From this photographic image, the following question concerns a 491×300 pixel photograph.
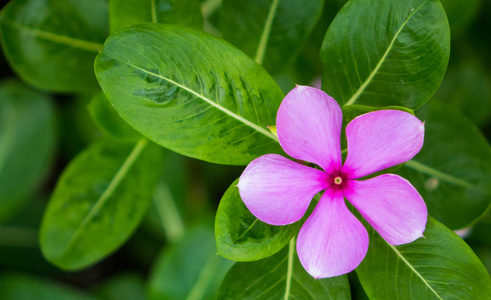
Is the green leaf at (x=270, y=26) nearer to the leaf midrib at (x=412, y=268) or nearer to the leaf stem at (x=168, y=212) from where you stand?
the leaf midrib at (x=412, y=268)

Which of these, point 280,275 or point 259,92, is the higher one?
point 259,92

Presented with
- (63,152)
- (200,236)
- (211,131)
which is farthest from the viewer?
(63,152)

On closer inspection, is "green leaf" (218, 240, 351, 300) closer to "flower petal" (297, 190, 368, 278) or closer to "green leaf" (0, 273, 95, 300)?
"flower petal" (297, 190, 368, 278)

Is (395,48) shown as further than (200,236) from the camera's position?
No

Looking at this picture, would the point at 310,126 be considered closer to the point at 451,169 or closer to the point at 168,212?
the point at 451,169

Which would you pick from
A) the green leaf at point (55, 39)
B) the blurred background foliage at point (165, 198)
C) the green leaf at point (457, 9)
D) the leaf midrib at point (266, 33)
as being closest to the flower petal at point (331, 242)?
the leaf midrib at point (266, 33)

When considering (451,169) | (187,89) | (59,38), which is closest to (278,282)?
(187,89)

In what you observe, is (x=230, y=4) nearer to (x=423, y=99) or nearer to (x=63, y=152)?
(x=423, y=99)

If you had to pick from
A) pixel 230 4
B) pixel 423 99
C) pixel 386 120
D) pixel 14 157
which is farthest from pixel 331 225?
pixel 14 157
